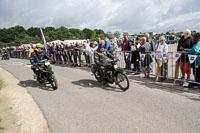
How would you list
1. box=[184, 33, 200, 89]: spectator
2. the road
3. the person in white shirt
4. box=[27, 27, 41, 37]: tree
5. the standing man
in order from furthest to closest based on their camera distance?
box=[27, 27, 41, 37]: tree < the standing man < the person in white shirt < box=[184, 33, 200, 89]: spectator < the road

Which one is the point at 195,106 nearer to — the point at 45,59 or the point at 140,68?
the point at 140,68

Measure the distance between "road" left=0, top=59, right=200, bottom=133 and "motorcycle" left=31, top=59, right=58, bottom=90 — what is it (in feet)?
1.37

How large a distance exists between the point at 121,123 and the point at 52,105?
236 cm

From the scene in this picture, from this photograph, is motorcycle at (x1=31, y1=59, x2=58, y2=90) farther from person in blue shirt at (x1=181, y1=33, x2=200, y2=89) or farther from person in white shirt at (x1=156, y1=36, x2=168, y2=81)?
person in blue shirt at (x1=181, y1=33, x2=200, y2=89)

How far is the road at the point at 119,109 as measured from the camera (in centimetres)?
352

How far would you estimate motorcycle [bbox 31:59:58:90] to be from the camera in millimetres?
6630

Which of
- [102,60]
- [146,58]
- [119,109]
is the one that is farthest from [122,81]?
[146,58]

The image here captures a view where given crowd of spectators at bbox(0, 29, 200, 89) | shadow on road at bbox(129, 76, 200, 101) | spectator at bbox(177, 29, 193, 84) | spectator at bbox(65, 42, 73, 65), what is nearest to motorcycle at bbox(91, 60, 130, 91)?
Result: shadow on road at bbox(129, 76, 200, 101)

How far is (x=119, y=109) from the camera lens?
4469 millimetres

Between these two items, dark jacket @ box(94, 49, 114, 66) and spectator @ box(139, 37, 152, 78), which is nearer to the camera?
dark jacket @ box(94, 49, 114, 66)

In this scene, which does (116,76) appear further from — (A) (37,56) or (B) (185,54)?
(A) (37,56)

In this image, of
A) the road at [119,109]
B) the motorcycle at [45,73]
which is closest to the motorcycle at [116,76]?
the road at [119,109]

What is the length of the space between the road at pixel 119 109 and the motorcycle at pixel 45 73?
0.42 metres

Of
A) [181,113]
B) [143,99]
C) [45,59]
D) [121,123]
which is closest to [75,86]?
[45,59]
